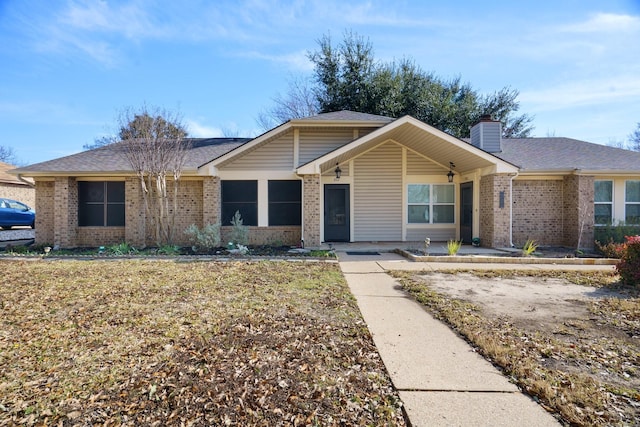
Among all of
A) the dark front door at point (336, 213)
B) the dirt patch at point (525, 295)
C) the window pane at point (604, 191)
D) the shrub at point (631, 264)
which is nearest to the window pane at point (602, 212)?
the window pane at point (604, 191)

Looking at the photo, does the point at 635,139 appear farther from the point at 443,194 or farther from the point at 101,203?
the point at 101,203

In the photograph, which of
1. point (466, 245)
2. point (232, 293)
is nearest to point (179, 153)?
point (232, 293)

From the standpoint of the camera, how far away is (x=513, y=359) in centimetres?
340

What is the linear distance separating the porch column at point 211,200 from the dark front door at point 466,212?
8729 millimetres

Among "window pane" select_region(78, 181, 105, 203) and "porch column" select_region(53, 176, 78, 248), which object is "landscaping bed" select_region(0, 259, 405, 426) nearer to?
"porch column" select_region(53, 176, 78, 248)

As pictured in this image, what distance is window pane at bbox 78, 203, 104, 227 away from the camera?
12148 millimetres

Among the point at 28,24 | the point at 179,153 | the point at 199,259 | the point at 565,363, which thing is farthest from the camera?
the point at 179,153

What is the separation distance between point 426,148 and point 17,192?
76.0ft

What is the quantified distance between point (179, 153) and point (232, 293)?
754 centimetres

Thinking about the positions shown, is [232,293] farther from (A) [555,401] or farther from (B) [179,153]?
(B) [179,153]

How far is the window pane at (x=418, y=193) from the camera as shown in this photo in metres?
13.0

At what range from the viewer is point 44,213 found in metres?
12.1

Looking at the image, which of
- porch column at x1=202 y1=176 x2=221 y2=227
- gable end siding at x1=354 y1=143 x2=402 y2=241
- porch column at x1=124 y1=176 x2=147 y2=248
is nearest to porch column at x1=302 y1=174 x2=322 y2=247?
gable end siding at x1=354 y1=143 x2=402 y2=241

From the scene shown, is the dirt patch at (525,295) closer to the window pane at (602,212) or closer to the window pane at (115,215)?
the window pane at (602,212)
